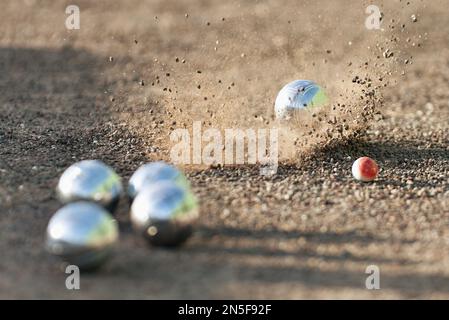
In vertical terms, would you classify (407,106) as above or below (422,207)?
above

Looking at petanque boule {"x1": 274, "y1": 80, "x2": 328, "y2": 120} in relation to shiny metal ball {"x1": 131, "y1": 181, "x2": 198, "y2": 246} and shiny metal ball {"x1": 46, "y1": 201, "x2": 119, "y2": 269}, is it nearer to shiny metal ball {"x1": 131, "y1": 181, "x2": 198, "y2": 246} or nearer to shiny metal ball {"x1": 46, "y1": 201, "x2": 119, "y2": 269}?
shiny metal ball {"x1": 131, "y1": 181, "x2": 198, "y2": 246}

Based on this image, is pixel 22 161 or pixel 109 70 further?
pixel 109 70

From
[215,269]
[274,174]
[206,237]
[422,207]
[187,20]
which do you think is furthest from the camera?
[187,20]

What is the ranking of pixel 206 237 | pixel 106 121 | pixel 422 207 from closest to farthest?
pixel 206 237, pixel 422 207, pixel 106 121

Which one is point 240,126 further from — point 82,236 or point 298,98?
point 82,236

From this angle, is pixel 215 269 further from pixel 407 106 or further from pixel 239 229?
pixel 407 106

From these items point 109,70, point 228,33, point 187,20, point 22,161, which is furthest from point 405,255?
point 187,20

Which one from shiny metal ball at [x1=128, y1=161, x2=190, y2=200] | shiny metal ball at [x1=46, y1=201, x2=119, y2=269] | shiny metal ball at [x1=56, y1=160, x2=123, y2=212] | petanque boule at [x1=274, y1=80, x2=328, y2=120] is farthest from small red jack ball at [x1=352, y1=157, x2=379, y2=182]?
shiny metal ball at [x1=46, y1=201, x2=119, y2=269]

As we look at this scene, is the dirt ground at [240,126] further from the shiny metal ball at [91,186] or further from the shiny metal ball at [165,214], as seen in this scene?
the shiny metal ball at [91,186]
